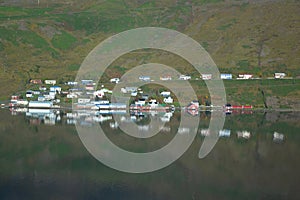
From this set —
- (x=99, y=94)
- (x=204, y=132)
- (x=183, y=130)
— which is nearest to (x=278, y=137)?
(x=204, y=132)

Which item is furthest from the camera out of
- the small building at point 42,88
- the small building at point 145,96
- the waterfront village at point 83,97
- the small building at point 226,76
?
the small building at point 226,76

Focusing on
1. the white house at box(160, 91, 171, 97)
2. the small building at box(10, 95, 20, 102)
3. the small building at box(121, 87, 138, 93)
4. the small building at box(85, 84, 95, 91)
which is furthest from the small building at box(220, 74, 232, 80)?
the small building at box(10, 95, 20, 102)

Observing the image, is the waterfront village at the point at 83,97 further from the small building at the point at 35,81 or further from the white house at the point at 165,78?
the white house at the point at 165,78

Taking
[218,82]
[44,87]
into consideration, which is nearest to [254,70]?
[218,82]

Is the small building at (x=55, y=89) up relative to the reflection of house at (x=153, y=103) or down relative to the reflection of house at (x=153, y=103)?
up

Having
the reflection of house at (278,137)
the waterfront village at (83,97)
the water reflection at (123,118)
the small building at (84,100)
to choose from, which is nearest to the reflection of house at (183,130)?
the water reflection at (123,118)

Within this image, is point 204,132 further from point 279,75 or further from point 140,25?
point 140,25
